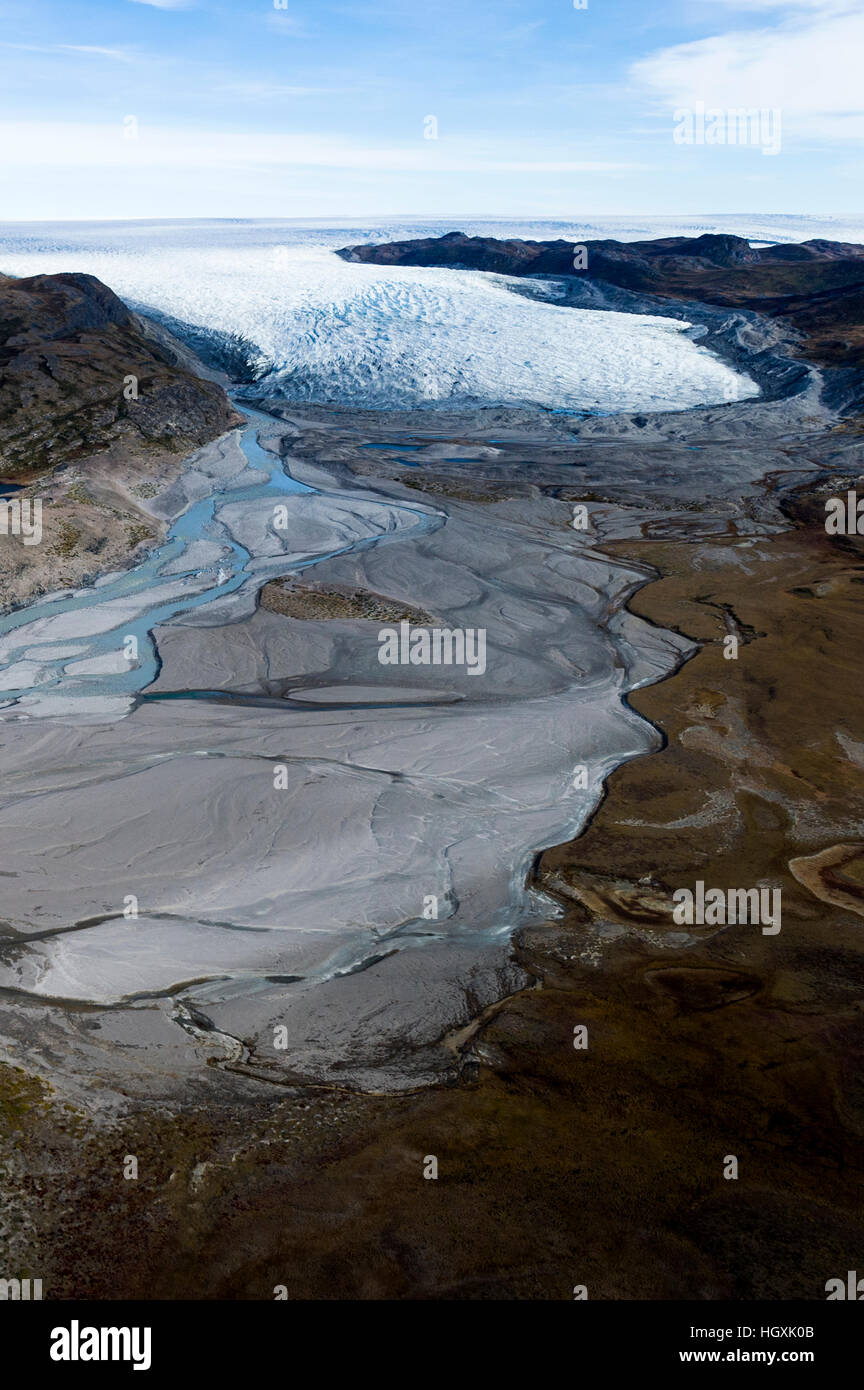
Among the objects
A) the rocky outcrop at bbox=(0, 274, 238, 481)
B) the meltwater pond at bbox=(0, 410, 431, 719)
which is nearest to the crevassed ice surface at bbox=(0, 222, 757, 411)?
the rocky outcrop at bbox=(0, 274, 238, 481)

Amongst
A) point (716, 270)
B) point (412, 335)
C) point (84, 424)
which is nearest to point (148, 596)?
point (84, 424)

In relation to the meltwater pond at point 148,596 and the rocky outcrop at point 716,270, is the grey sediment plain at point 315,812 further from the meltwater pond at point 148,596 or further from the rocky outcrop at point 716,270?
the rocky outcrop at point 716,270

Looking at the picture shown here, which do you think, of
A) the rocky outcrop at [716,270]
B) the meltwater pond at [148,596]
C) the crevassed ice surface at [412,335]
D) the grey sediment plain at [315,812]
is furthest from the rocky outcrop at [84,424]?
the rocky outcrop at [716,270]

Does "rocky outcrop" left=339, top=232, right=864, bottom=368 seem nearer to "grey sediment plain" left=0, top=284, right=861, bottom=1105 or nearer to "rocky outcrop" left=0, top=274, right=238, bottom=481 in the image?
"rocky outcrop" left=0, top=274, right=238, bottom=481

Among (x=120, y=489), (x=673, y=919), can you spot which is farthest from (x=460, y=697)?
(x=120, y=489)

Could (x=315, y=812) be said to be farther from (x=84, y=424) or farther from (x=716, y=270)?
(x=716, y=270)
